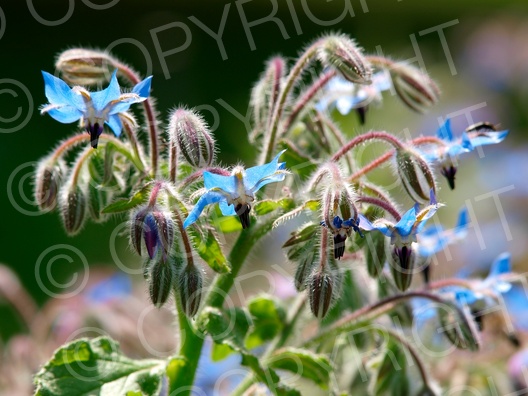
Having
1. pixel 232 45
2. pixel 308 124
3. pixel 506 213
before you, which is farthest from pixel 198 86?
pixel 308 124

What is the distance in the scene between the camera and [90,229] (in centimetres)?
355

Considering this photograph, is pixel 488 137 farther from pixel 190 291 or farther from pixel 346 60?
pixel 190 291

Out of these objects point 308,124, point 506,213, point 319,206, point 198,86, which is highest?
point 198,86

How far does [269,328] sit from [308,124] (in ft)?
1.03

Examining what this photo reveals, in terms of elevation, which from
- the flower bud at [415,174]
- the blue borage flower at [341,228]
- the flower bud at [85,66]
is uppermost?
the flower bud at [85,66]

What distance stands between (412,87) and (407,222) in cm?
39

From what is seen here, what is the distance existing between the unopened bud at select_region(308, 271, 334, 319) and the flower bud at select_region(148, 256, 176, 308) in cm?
17

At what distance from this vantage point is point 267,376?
1.20 metres

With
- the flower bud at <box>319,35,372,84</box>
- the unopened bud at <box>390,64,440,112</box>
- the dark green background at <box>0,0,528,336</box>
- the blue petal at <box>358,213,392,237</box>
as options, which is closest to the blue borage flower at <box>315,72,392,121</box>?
the unopened bud at <box>390,64,440,112</box>

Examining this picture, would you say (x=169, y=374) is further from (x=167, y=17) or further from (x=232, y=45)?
(x=167, y=17)

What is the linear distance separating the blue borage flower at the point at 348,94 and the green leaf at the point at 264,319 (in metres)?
0.30

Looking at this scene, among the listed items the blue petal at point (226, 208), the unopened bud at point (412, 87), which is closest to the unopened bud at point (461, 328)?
the unopened bud at point (412, 87)

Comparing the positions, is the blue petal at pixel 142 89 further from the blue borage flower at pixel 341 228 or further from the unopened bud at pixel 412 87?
the unopened bud at pixel 412 87

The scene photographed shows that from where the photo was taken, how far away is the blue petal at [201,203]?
1.04 m
